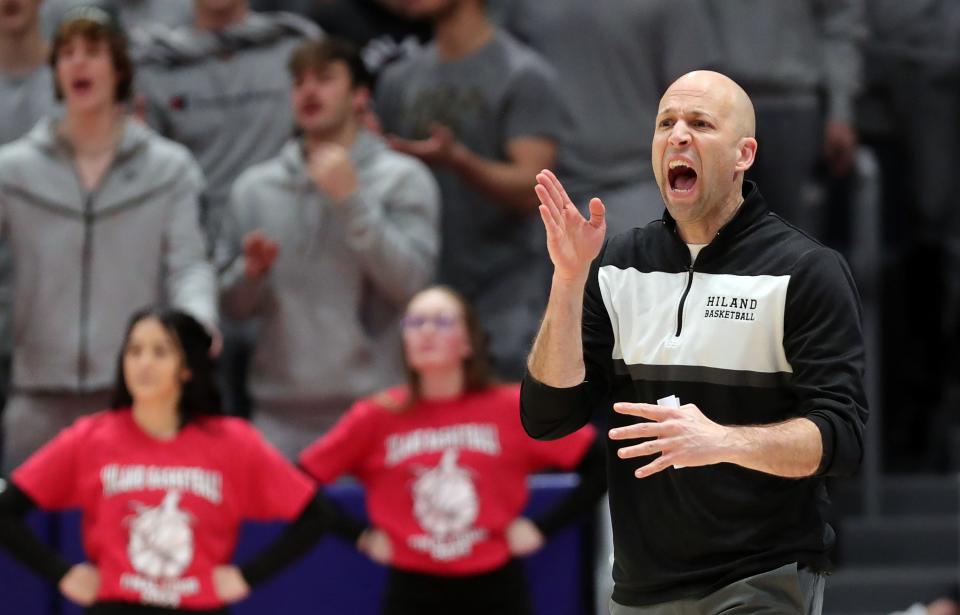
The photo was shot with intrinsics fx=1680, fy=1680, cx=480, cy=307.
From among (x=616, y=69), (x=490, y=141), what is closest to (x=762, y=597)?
(x=490, y=141)

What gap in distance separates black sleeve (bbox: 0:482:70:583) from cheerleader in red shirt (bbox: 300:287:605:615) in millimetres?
939

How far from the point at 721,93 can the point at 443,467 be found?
8.93 ft

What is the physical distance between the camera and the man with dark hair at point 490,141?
6.86 meters

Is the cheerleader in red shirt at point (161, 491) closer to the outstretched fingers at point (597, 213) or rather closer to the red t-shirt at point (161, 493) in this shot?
the red t-shirt at point (161, 493)

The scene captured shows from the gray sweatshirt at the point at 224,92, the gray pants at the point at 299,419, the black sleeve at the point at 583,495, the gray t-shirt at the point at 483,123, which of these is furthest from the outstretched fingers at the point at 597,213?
the gray sweatshirt at the point at 224,92

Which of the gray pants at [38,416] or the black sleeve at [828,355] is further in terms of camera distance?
the gray pants at [38,416]

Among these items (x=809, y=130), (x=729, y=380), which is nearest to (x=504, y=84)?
(x=809, y=130)

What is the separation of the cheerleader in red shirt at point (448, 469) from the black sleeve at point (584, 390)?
2.23 metres

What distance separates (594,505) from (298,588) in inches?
44.4

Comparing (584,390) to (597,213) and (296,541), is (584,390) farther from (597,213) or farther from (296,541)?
(296,541)

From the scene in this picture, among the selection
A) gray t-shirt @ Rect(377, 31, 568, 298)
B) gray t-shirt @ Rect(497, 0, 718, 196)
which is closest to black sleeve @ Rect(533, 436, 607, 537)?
gray t-shirt @ Rect(377, 31, 568, 298)

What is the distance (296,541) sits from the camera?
5695mm

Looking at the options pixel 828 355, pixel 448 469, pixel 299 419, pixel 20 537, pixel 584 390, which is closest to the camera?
pixel 828 355

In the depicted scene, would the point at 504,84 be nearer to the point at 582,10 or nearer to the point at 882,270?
the point at 582,10
